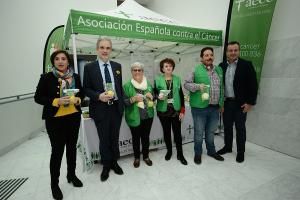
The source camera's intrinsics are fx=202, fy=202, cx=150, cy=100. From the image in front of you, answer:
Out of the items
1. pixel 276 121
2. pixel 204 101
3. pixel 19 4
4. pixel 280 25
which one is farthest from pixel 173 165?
pixel 19 4

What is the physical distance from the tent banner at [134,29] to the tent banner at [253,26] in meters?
0.53

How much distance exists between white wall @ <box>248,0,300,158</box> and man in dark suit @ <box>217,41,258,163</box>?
2.34 feet

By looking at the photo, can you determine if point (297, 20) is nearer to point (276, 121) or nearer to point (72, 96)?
point (276, 121)

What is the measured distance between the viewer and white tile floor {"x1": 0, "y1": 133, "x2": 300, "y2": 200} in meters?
2.11

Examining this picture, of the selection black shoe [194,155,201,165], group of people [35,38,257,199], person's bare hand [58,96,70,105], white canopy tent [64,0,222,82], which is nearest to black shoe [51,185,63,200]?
group of people [35,38,257,199]

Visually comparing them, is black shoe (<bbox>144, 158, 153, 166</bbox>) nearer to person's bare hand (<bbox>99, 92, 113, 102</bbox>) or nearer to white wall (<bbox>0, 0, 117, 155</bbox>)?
person's bare hand (<bbox>99, 92, 113, 102</bbox>)

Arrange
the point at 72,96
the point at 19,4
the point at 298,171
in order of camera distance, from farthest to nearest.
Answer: the point at 19,4
the point at 298,171
the point at 72,96

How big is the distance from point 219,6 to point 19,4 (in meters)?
4.67

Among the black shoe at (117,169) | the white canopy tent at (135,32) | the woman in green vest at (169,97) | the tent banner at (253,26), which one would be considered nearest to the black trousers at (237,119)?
the woman in green vest at (169,97)

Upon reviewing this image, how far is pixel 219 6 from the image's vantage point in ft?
13.6

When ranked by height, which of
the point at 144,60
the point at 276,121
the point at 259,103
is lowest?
the point at 276,121

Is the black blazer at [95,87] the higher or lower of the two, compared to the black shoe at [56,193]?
higher

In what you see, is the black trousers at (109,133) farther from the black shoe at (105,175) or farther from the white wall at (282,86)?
the white wall at (282,86)

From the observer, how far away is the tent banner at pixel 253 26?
2.96 meters
